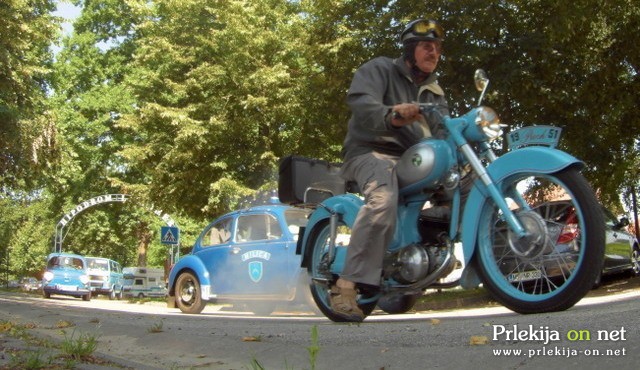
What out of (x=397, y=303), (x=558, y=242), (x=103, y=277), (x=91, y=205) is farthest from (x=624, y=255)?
(x=91, y=205)

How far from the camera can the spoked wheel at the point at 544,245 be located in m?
4.22

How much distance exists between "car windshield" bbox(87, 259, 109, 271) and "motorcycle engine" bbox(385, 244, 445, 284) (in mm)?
31905

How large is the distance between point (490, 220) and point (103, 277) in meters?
34.0

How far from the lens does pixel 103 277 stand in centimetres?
3678

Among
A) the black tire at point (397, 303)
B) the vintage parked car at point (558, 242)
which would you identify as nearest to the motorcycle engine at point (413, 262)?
the vintage parked car at point (558, 242)

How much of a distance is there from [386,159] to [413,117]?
401mm

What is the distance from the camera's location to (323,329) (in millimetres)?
5344

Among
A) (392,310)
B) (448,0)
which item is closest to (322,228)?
(392,310)

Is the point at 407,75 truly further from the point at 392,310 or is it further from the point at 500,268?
the point at 392,310

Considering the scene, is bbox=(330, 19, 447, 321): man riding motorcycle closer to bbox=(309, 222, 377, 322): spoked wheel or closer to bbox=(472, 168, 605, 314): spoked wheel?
bbox=(309, 222, 377, 322): spoked wheel

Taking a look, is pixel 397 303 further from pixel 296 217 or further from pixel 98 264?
pixel 98 264

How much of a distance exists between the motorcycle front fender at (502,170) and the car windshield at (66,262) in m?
28.9

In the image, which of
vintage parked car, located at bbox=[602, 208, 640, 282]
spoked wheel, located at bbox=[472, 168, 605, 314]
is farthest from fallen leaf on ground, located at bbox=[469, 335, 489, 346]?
vintage parked car, located at bbox=[602, 208, 640, 282]

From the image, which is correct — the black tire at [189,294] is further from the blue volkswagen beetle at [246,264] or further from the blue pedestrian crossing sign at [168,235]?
the blue pedestrian crossing sign at [168,235]
